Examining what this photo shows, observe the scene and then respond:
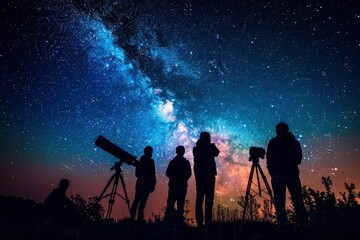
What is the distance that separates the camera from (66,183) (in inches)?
283

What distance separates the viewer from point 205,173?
577 centimetres

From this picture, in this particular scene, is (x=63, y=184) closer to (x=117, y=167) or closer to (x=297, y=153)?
(x=117, y=167)

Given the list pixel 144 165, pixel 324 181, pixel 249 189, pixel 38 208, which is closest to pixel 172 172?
pixel 144 165

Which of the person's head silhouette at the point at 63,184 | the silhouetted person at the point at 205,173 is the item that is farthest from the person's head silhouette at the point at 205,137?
the person's head silhouette at the point at 63,184

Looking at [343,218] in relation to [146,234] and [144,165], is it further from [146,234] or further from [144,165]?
[144,165]

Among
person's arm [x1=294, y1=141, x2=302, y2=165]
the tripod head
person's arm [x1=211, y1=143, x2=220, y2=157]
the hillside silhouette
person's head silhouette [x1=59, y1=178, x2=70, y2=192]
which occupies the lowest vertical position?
the hillside silhouette

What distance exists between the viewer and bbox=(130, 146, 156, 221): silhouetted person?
21.8 feet

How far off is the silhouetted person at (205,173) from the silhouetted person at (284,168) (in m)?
1.43

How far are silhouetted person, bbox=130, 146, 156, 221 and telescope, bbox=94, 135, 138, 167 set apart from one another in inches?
10.7

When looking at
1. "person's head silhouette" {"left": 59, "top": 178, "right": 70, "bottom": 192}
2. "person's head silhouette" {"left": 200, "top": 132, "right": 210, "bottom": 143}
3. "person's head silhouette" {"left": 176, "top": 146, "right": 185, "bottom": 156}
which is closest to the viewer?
"person's head silhouette" {"left": 200, "top": 132, "right": 210, "bottom": 143}

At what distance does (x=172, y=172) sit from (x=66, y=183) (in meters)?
3.48

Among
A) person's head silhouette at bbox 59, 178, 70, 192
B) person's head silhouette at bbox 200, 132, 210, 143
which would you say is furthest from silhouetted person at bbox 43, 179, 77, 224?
person's head silhouette at bbox 200, 132, 210, 143

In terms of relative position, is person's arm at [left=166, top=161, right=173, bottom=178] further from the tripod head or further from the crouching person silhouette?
the crouching person silhouette

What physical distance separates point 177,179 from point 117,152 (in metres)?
2.11
